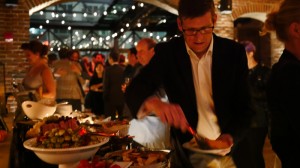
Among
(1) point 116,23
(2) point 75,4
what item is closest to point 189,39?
(2) point 75,4

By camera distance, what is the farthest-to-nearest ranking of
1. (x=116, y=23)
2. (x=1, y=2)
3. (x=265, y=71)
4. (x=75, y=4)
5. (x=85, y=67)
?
1. (x=116, y=23)
2. (x=75, y=4)
3. (x=85, y=67)
4. (x=1, y=2)
5. (x=265, y=71)

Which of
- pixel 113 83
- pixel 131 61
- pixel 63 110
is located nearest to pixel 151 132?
pixel 63 110

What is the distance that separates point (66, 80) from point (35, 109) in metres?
2.35

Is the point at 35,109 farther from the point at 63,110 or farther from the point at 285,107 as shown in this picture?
the point at 285,107

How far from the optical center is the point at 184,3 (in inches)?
51.6

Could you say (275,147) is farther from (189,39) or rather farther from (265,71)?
(265,71)

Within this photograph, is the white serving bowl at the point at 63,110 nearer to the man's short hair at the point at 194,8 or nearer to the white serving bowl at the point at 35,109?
the white serving bowl at the point at 35,109

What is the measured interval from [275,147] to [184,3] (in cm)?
60

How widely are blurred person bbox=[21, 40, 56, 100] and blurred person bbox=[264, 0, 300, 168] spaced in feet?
8.73

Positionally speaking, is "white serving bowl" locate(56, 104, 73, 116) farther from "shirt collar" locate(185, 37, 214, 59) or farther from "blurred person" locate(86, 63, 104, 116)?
"blurred person" locate(86, 63, 104, 116)

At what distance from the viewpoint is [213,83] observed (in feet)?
4.46

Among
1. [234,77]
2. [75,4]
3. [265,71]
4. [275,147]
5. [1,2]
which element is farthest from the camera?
[75,4]

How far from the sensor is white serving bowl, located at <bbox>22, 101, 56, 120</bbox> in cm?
249

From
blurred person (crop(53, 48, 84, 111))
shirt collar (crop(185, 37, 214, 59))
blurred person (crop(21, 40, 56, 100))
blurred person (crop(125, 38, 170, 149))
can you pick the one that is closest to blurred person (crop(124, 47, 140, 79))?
blurred person (crop(53, 48, 84, 111))
